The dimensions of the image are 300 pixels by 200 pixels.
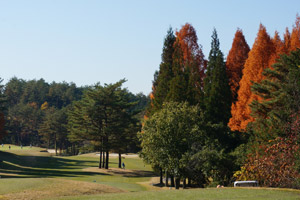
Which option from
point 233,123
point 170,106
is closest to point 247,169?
point 170,106

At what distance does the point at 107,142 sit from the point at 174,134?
101 ft

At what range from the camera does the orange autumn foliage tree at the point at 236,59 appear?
59219 mm

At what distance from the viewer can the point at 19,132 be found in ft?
467

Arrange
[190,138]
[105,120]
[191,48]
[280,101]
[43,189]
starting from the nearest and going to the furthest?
[43,189]
[280,101]
[190,138]
[191,48]
[105,120]

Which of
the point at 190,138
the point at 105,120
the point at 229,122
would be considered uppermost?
the point at 105,120

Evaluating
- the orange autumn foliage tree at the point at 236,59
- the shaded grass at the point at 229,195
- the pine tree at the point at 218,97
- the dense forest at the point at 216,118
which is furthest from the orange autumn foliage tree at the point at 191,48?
the shaded grass at the point at 229,195

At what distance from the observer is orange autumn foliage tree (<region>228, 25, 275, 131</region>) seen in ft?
153

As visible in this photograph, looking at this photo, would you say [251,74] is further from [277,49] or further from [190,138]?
[190,138]

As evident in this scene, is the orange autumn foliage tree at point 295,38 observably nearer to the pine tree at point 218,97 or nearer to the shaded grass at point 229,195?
the pine tree at point 218,97

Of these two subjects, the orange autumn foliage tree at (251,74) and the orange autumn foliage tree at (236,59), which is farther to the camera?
the orange autumn foliage tree at (236,59)

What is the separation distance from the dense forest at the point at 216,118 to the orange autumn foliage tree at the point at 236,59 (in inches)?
6.1

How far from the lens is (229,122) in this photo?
48344mm

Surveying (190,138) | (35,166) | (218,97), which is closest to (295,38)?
(218,97)

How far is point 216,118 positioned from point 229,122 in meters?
1.75
